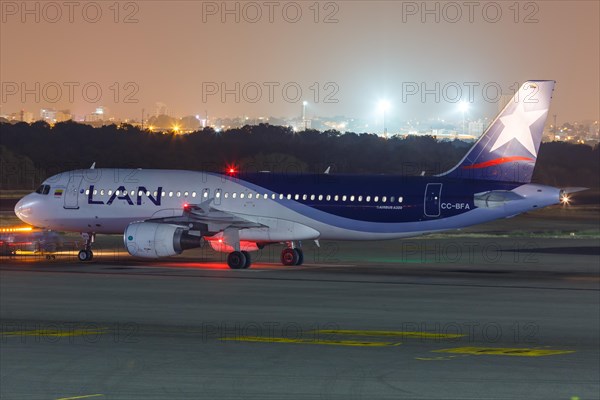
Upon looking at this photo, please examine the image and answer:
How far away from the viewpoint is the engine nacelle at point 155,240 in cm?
4197

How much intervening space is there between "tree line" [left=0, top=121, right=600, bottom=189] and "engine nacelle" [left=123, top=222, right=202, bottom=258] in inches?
2643

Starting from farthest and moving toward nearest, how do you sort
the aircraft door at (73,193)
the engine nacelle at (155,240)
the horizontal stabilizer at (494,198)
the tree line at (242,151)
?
the tree line at (242,151), the aircraft door at (73,193), the engine nacelle at (155,240), the horizontal stabilizer at (494,198)

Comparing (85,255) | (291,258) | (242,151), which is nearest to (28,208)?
(85,255)

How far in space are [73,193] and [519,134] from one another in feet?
60.7

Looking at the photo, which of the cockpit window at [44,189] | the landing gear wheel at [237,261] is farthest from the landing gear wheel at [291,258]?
the cockpit window at [44,189]

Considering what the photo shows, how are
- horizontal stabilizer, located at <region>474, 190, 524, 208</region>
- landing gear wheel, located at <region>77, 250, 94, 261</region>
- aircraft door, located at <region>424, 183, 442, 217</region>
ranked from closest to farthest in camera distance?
horizontal stabilizer, located at <region>474, 190, 524, 208</region> → aircraft door, located at <region>424, 183, 442, 217</region> → landing gear wheel, located at <region>77, 250, 94, 261</region>

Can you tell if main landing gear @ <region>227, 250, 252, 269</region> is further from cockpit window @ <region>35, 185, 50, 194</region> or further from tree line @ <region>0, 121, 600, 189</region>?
tree line @ <region>0, 121, 600, 189</region>

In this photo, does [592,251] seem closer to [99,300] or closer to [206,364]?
[99,300]

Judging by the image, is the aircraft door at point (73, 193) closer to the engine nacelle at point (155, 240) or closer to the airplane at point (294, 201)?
the airplane at point (294, 201)

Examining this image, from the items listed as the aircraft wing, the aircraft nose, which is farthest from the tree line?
the aircraft wing

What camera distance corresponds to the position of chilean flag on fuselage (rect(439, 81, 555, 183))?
42031 millimetres

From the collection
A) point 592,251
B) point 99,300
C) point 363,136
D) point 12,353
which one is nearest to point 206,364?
point 12,353

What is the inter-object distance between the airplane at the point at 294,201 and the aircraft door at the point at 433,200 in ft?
0.12

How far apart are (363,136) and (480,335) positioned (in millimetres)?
126434
